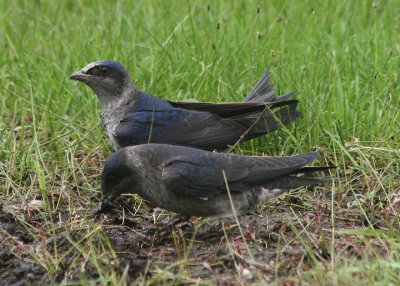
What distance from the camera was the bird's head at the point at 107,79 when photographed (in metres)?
7.19

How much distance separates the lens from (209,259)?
537 centimetres

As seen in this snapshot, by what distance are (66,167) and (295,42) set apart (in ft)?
8.22

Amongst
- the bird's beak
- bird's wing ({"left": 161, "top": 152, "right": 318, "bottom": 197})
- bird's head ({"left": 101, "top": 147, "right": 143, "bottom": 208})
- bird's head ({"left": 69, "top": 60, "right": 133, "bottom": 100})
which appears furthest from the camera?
bird's head ({"left": 69, "top": 60, "right": 133, "bottom": 100})

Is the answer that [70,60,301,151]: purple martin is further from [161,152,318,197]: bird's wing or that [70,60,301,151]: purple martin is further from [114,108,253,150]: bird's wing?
[161,152,318,197]: bird's wing

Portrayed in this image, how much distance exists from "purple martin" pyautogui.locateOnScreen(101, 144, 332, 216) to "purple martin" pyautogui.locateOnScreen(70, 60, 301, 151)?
2.86 ft

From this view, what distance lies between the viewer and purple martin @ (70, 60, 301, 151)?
22.2 feet

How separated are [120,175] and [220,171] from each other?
67 centimetres

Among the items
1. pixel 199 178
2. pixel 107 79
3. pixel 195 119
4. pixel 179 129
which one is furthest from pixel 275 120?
pixel 107 79

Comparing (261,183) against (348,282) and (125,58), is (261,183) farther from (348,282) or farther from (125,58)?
(125,58)

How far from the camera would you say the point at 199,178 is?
18.7 ft

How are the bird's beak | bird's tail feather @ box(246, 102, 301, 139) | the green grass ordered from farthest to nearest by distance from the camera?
the bird's beak, bird's tail feather @ box(246, 102, 301, 139), the green grass

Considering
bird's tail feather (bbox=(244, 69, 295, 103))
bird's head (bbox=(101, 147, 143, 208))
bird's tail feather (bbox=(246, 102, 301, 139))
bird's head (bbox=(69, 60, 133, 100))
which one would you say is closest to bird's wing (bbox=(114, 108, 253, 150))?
bird's tail feather (bbox=(246, 102, 301, 139))

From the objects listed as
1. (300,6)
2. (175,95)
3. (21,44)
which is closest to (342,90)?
(175,95)

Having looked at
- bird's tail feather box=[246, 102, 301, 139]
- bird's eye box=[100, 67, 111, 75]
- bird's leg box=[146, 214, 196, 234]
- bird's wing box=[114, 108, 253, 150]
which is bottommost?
bird's leg box=[146, 214, 196, 234]
